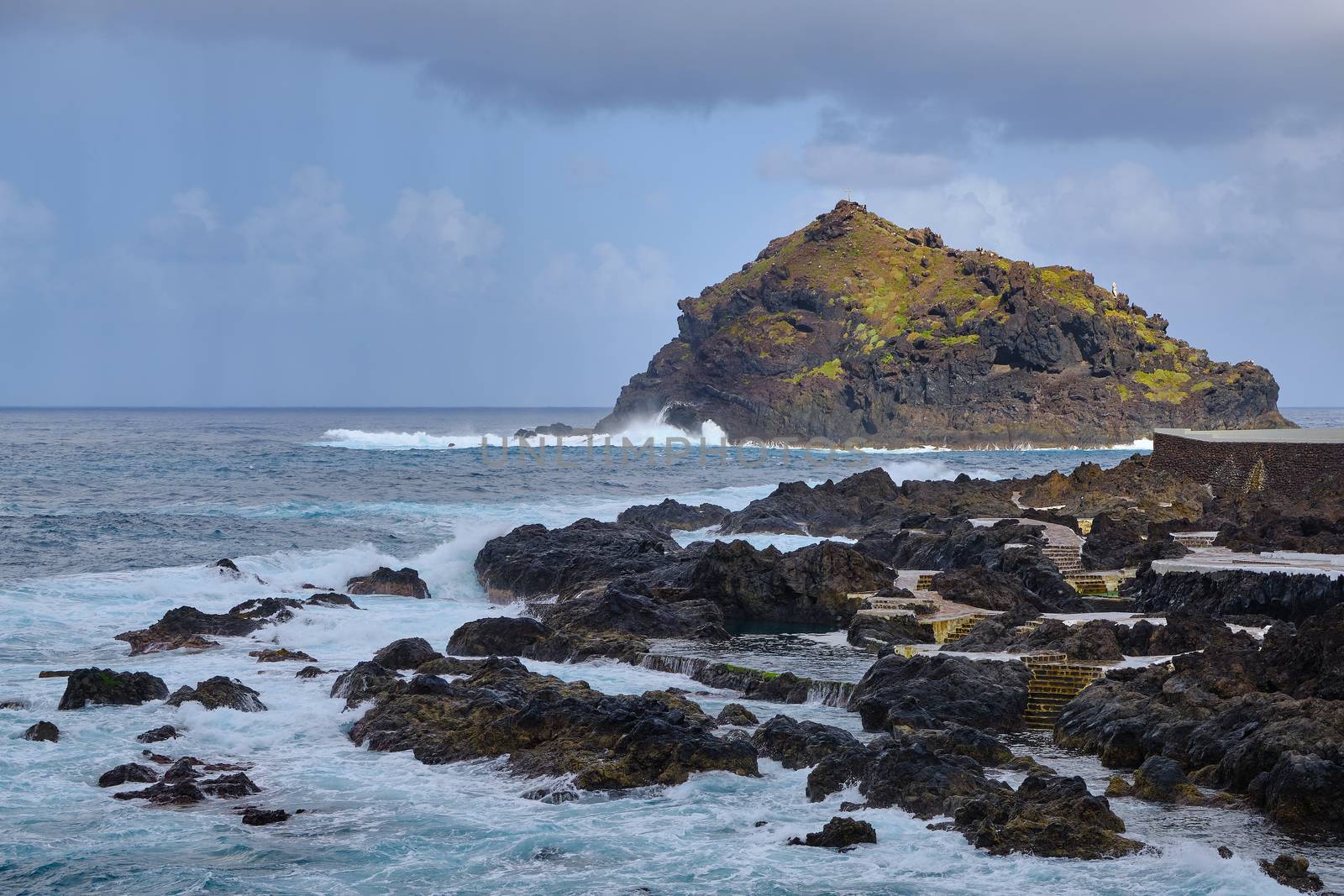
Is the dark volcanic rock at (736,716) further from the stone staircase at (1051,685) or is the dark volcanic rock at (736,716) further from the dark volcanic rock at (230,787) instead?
the dark volcanic rock at (230,787)

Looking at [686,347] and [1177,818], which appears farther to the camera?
[686,347]

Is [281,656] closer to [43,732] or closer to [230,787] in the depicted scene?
[43,732]

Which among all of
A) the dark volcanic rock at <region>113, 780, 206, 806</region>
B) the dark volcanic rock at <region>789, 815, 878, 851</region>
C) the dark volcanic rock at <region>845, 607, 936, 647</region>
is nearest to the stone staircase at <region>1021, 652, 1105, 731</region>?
the dark volcanic rock at <region>845, 607, 936, 647</region>

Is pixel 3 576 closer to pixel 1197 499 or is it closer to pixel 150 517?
pixel 150 517

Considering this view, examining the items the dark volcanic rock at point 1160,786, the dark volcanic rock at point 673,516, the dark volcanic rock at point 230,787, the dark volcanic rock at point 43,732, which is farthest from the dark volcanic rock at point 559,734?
the dark volcanic rock at point 673,516

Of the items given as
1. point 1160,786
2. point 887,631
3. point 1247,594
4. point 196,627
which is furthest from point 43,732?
point 1247,594

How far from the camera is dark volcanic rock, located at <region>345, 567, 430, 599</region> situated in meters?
30.7

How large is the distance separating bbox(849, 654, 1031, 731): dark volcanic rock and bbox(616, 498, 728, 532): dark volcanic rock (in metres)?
24.6

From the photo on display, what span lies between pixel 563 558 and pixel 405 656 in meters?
9.68

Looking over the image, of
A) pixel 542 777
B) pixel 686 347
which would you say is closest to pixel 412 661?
pixel 542 777

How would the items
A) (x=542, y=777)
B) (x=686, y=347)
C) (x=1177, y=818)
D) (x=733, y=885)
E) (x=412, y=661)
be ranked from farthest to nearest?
(x=686, y=347)
(x=412, y=661)
(x=542, y=777)
(x=1177, y=818)
(x=733, y=885)

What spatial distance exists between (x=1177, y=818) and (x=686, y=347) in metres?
135

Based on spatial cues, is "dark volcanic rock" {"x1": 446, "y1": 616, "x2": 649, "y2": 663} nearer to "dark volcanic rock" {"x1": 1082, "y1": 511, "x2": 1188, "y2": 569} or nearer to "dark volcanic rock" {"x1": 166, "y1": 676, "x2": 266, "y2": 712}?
"dark volcanic rock" {"x1": 166, "y1": 676, "x2": 266, "y2": 712}

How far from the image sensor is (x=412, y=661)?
68.2ft
